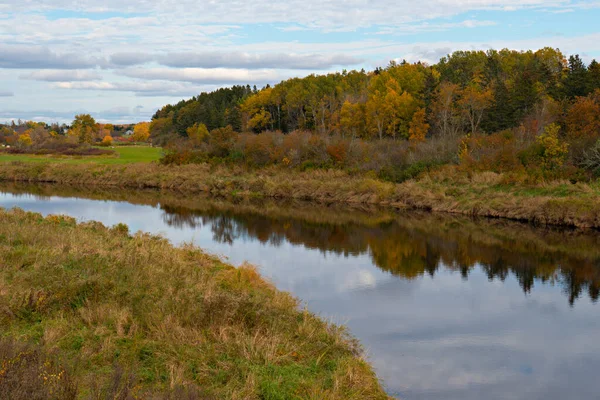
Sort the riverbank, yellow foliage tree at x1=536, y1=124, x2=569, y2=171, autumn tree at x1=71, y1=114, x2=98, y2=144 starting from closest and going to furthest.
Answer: the riverbank
yellow foliage tree at x1=536, y1=124, x2=569, y2=171
autumn tree at x1=71, y1=114, x2=98, y2=144

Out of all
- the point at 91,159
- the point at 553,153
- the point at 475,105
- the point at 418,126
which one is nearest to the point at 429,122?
the point at 418,126

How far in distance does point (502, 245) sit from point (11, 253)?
20.0m

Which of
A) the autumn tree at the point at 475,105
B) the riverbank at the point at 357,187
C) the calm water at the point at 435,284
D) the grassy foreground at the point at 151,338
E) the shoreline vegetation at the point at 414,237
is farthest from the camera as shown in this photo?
the autumn tree at the point at 475,105

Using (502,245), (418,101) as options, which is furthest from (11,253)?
(418,101)

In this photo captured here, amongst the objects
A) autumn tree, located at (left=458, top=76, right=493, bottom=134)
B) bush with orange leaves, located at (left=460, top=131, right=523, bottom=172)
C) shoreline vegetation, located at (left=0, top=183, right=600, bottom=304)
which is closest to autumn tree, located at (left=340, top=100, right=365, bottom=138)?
autumn tree, located at (left=458, top=76, right=493, bottom=134)

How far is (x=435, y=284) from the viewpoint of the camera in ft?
64.3

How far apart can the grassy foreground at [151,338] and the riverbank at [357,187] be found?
2091 centimetres

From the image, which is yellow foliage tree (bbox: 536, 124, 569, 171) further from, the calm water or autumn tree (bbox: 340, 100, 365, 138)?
autumn tree (bbox: 340, 100, 365, 138)

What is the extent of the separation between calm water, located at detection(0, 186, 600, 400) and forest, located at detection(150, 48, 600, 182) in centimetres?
855

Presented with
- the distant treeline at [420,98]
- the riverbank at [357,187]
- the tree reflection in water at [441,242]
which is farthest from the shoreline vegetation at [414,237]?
the distant treeline at [420,98]

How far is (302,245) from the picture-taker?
26.6m

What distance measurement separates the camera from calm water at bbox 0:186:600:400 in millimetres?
12062

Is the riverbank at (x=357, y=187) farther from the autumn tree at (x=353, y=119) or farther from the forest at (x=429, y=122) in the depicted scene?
the autumn tree at (x=353, y=119)

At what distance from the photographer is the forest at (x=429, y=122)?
3944cm
